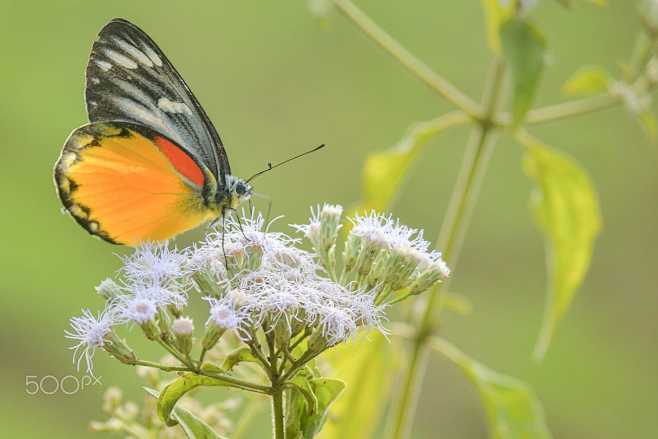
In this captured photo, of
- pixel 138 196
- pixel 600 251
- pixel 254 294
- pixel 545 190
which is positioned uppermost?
pixel 600 251

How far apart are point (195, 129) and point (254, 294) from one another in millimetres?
424

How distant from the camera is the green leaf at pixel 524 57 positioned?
1.50 meters

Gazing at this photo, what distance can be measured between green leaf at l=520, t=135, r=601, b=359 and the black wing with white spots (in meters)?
0.61

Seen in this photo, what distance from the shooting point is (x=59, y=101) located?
489cm

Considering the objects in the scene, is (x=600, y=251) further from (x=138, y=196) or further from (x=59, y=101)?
(x=138, y=196)

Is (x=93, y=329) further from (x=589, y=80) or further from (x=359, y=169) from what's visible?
(x=359, y=169)

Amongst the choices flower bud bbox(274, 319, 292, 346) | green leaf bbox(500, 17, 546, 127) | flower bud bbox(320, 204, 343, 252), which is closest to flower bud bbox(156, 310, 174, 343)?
flower bud bbox(274, 319, 292, 346)

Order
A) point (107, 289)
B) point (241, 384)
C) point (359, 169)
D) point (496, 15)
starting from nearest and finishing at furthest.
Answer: point (241, 384) < point (107, 289) < point (496, 15) < point (359, 169)

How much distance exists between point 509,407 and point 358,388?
27cm

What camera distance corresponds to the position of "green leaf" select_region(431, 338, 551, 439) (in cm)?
165

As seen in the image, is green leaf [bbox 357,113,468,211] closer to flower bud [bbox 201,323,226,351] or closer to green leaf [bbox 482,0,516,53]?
green leaf [bbox 482,0,516,53]

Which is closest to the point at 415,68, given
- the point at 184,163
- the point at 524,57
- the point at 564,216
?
the point at 524,57

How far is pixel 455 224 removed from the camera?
169 cm

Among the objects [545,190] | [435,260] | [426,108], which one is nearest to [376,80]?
[426,108]
